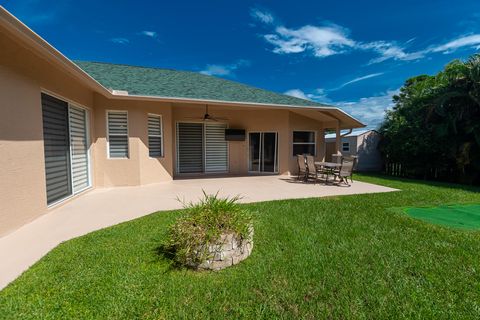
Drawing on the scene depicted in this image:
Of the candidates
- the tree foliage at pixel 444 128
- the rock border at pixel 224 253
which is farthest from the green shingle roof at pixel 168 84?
the tree foliage at pixel 444 128

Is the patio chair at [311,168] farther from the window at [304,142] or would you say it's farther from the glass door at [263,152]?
the glass door at [263,152]

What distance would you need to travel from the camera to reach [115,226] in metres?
4.37

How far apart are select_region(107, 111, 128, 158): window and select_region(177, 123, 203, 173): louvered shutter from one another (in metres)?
3.49

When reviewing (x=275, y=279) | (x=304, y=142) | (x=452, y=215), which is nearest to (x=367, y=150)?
(x=304, y=142)

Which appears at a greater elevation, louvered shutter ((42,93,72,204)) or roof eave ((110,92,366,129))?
roof eave ((110,92,366,129))

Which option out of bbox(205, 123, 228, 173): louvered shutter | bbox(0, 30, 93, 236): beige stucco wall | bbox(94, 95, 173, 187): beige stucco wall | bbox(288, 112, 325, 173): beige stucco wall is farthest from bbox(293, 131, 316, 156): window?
bbox(0, 30, 93, 236): beige stucco wall

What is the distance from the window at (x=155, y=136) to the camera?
8852mm

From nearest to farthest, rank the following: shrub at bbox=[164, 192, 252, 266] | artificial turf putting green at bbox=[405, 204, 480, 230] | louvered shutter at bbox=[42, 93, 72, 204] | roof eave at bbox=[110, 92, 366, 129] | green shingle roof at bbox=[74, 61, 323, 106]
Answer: shrub at bbox=[164, 192, 252, 266]
artificial turf putting green at bbox=[405, 204, 480, 230]
louvered shutter at bbox=[42, 93, 72, 204]
roof eave at bbox=[110, 92, 366, 129]
green shingle roof at bbox=[74, 61, 323, 106]

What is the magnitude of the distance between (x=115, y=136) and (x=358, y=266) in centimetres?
815

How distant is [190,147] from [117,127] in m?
4.15

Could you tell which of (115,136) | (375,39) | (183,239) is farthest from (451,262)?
(375,39)

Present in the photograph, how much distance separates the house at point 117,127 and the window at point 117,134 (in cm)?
3

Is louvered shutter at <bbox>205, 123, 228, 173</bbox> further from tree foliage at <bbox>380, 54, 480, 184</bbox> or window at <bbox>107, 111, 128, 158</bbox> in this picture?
tree foliage at <bbox>380, 54, 480, 184</bbox>

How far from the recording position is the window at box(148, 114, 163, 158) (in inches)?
348
